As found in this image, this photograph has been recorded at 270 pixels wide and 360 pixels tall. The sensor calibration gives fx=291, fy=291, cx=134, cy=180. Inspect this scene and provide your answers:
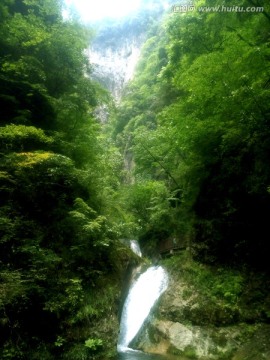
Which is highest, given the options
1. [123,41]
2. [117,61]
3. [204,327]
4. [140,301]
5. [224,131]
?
[123,41]

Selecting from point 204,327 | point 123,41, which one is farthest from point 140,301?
point 123,41

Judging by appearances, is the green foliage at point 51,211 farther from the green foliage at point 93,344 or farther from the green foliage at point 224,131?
the green foliage at point 224,131

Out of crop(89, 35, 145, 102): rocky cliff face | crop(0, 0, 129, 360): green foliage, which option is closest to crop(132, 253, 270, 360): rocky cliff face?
crop(0, 0, 129, 360): green foliage

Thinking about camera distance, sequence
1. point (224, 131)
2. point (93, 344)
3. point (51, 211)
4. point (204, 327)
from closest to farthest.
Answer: point (93, 344) < point (51, 211) < point (204, 327) < point (224, 131)

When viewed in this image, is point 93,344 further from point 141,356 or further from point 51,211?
point 51,211

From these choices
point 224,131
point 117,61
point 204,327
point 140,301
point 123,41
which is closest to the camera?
point 204,327

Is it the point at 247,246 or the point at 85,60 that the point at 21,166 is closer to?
the point at 85,60

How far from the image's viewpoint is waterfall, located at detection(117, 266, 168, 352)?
11477mm

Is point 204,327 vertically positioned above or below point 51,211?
below

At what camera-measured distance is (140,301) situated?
1298cm

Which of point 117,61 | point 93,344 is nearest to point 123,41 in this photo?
point 117,61

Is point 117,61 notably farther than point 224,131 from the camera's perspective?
Yes

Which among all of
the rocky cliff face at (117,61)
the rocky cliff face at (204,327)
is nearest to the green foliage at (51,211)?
the rocky cliff face at (204,327)

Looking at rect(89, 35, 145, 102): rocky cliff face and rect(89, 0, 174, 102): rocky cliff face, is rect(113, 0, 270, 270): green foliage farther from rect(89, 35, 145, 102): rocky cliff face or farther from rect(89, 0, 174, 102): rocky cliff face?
rect(89, 0, 174, 102): rocky cliff face
